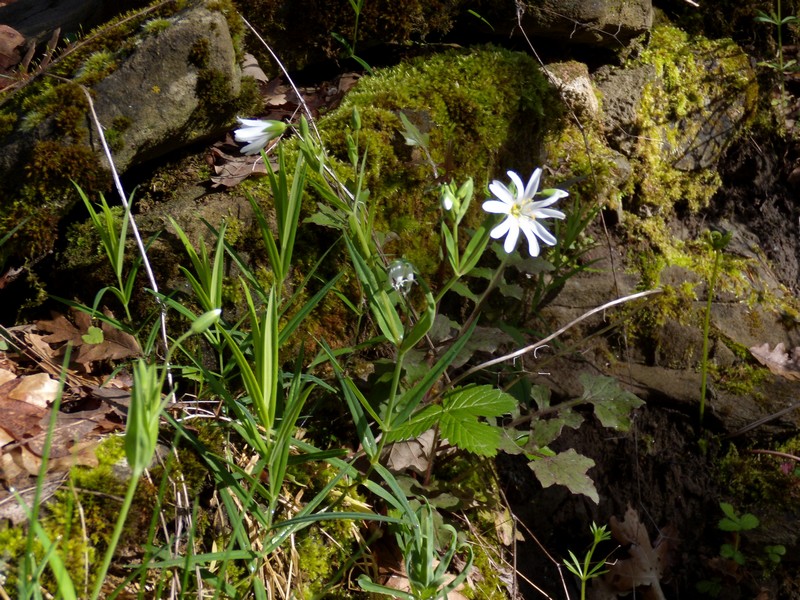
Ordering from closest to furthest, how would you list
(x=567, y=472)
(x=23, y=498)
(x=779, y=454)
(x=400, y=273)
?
(x=23, y=498) → (x=400, y=273) → (x=567, y=472) → (x=779, y=454)

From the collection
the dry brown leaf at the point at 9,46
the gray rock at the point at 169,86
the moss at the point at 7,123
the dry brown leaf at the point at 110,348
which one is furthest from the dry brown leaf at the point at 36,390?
the dry brown leaf at the point at 9,46

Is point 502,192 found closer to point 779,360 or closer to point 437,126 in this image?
point 437,126

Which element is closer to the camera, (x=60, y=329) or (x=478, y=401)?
(x=478, y=401)

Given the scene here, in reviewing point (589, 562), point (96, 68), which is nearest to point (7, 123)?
point (96, 68)

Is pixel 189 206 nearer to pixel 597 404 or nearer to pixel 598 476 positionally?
pixel 597 404

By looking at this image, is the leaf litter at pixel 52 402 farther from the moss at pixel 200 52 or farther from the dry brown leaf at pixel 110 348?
the moss at pixel 200 52

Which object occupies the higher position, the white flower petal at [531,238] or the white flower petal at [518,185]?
the white flower petal at [518,185]
